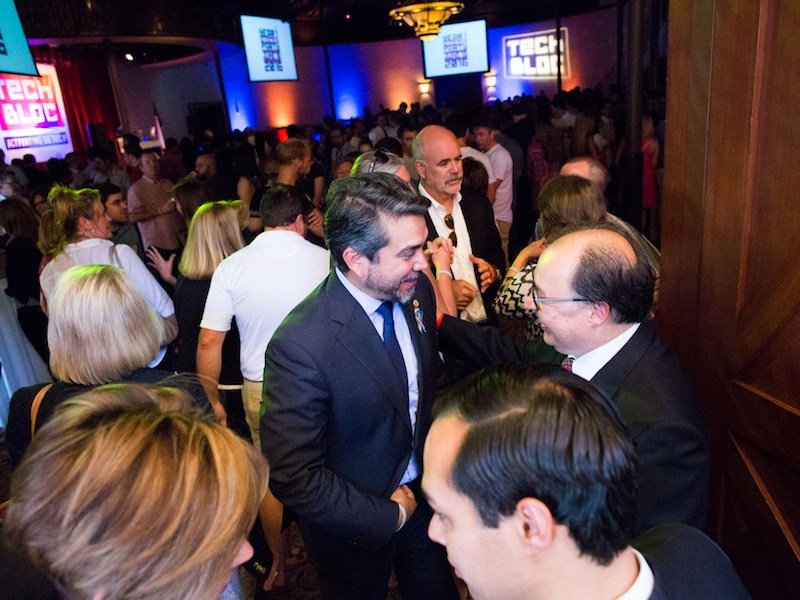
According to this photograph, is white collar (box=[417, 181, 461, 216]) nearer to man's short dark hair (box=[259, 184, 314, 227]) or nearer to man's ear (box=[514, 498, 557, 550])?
man's short dark hair (box=[259, 184, 314, 227])

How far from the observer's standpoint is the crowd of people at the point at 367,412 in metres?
0.86

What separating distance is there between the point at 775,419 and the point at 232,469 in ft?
4.67

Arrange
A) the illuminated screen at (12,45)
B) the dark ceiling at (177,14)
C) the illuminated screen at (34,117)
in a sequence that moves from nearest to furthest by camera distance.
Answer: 1. the illuminated screen at (12,45)
2. the dark ceiling at (177,14)
3. the illuminated screen at (34,117)

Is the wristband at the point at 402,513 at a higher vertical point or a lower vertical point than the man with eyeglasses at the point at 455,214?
lower

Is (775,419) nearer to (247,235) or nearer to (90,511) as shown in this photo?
(90,511)

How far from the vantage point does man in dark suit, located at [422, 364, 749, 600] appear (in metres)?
0.82

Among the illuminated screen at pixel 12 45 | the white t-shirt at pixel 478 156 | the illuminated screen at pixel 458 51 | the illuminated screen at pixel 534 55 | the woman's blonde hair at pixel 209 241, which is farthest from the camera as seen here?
the illuminated screen at pixel 458 51

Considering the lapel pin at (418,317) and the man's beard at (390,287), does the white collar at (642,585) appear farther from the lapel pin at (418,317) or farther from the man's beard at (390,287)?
the lapel pin at (418,317)

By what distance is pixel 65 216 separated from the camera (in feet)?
9.91

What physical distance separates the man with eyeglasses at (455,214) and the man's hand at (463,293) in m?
0.04

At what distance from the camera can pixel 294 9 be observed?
12.3 m

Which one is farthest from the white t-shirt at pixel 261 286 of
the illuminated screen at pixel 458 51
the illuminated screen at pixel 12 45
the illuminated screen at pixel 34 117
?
the illuminated screen at pixel 458 51

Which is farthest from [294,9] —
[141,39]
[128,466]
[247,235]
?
[128,466]

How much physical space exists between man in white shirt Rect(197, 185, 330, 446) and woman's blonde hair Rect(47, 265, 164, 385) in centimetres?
58
